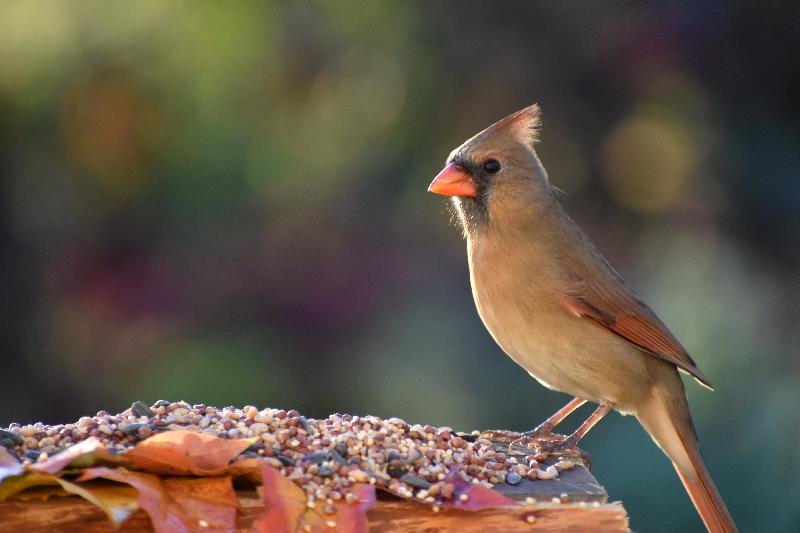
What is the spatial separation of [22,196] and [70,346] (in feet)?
2.03

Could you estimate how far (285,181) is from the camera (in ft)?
16.4

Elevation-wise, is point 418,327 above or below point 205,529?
above

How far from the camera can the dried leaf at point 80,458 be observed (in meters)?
2.02

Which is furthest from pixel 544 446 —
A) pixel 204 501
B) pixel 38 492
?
pixel 38 492

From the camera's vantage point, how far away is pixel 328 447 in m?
2.38

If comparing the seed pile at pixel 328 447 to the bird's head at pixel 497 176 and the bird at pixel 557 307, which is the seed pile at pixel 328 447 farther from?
the bird's head at pixel 497 176

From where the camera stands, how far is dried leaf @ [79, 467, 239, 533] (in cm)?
204

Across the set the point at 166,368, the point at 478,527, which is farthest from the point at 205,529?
the point at 166,368

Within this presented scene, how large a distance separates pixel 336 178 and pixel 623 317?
1.87 metres

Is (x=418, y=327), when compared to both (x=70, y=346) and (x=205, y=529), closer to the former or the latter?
(x=70, y=346)

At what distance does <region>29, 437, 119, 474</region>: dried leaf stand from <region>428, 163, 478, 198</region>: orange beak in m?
1.45

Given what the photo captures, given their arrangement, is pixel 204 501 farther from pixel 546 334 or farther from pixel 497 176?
pixel 497 176

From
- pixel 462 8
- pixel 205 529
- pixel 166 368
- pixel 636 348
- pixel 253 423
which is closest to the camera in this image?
pixel 205 529

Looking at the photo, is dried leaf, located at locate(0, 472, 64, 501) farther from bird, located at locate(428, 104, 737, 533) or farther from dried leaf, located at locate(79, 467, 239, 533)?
bird, located at locate(428, 104, 737, 533)
